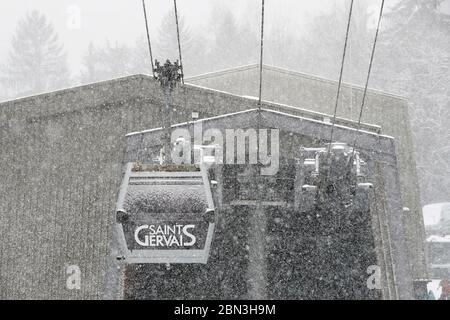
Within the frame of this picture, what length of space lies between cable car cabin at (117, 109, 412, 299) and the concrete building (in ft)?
8.42

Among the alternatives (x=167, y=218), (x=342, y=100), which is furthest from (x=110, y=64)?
(x=167, y=218)

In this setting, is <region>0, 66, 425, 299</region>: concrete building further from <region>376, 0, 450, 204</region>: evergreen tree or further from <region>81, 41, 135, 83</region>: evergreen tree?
<region>81, 41, 135, 83</region>: evergreen tree

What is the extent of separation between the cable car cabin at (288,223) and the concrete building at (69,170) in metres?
2.57

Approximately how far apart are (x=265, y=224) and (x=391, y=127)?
34.9 feet

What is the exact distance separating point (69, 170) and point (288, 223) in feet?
17.0

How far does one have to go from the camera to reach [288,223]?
1127 centimetres

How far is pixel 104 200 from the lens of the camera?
1397cm

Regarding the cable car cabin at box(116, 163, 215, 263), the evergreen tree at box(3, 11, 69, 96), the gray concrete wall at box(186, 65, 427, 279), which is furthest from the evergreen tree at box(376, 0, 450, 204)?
the evergreen tree at box(3, 11, 69, 96)

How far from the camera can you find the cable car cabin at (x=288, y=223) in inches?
407

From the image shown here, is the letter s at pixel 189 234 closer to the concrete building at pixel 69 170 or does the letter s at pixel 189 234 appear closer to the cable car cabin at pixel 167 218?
the cable car cabin at pixel 167 218

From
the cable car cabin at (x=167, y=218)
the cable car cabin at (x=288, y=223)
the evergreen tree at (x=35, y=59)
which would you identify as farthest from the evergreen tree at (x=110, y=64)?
the cable car cabin at (x=167, y=218)

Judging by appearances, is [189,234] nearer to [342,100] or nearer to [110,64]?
[342,100]
